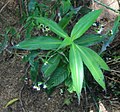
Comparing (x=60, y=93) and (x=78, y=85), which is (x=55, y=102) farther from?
(x=78, y=85)

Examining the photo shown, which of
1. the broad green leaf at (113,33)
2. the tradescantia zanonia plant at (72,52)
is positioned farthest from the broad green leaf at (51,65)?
the broad green leaf at (113,33)

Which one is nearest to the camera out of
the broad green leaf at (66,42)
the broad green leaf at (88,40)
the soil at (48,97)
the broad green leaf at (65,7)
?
the broad green leaf at (66,42)

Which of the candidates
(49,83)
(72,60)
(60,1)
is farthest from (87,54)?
(60,1)

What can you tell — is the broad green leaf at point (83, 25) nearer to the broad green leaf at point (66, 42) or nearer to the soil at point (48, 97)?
the broad green leaf at point (66, 42)

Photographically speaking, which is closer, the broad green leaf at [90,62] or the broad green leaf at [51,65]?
the broad green leaf at [90,62]

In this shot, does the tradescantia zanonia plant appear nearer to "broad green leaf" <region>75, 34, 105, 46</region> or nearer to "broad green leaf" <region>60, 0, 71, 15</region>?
"broad green leaf" <region>75, 34, 105, 46</region>

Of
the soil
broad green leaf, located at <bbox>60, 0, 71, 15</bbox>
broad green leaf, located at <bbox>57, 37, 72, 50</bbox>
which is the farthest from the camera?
the soil

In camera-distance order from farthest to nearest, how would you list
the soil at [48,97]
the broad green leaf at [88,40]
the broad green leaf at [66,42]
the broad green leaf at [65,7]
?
1. the soil at [48,97]
2. the broad green leaf at [65,7]
3. the broad green leaf at [88,40]
4. the broad green leaf at [66,42]

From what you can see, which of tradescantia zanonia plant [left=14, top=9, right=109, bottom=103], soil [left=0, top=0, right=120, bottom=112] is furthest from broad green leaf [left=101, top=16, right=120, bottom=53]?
soil [left=0, top=0, right=120, bottom=112]
